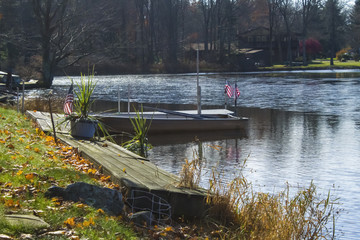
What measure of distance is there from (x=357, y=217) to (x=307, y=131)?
44.3 ft

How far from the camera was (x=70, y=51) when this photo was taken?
4412 centimetres

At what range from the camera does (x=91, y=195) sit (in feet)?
25.0

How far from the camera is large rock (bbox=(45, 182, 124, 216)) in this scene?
7.55 metres

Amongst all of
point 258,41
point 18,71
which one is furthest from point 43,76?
point 258,41

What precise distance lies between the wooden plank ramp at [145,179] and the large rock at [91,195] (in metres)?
0.58

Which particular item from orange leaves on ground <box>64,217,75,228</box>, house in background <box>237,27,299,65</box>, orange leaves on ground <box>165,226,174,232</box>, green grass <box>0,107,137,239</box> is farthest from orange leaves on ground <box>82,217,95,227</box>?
house in background <box>237,27,299,65</box>

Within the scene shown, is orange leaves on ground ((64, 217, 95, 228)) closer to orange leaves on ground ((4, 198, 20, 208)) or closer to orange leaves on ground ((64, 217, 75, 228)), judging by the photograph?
orange leaves on ground ((64, 217, 75, 228))

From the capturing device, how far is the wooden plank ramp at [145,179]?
8367mm

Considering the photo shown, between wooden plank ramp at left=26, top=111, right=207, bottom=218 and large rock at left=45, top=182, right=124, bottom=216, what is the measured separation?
1.91 feet

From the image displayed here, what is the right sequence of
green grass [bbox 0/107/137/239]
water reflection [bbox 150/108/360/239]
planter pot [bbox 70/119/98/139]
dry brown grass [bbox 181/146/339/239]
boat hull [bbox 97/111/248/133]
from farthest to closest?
1. boat hull [bbox 97/111/248/133]
2. water reflection [bbox 150/108/360/239]
3. planter pot [bbox 70/119/98/139]
4. dry brown grass [bbox 181/146/339/239]
5. green grass [bbox 0/107/137/239]

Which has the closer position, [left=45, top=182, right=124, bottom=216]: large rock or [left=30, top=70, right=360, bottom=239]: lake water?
[left=45, top=182, right=124, bottom=216]: large rock

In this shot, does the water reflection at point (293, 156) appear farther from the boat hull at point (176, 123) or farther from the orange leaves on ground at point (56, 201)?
the orange leaves on ground at point (56, 201)

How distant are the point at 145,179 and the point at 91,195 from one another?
4.80ft

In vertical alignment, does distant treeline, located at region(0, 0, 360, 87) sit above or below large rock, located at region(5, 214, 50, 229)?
above
